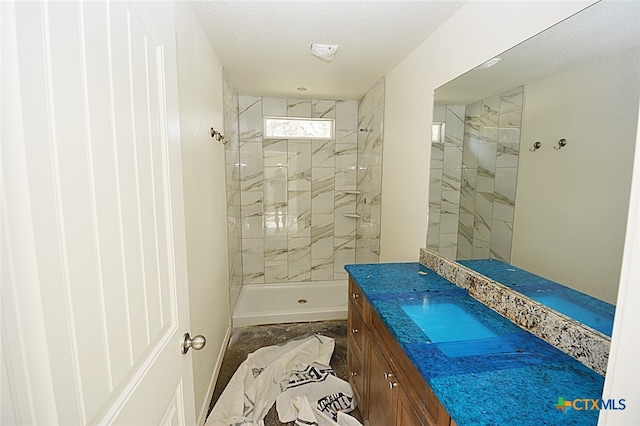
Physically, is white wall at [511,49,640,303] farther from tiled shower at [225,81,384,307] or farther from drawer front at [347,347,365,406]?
tiled shower at [225,81,384,307]

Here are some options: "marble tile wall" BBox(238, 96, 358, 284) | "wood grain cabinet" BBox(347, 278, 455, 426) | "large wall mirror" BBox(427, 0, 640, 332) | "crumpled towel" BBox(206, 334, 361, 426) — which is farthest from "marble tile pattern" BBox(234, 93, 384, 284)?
"large wall mirror" BBox(427, 0, 640, 332)

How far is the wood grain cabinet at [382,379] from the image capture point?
94cm

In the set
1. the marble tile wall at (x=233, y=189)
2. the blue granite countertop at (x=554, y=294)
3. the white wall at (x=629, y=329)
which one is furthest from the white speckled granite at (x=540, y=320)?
the marble tile wall at (x=233, y=189)

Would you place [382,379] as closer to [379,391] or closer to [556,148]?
[379,391]

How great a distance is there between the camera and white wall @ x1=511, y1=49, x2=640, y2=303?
88 cm

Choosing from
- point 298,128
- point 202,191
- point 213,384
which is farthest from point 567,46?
point 298,128

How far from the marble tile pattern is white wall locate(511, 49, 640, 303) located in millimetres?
2620

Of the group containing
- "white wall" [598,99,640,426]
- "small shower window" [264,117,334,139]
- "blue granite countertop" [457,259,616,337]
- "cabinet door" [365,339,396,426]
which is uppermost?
"small shower window" [264,117,334,139]

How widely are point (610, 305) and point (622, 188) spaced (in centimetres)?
36

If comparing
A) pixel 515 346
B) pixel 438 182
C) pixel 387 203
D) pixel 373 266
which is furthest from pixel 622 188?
pixel 387 203

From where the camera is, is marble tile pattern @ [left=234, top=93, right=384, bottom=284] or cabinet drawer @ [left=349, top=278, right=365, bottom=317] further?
marble tile pattern @ [left=234, top=93, right=384, bottom=284]

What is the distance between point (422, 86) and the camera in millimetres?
1929

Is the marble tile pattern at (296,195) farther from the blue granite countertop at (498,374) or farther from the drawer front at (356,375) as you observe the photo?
the blue granite countertop at (498,374)

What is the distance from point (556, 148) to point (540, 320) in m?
0.64
